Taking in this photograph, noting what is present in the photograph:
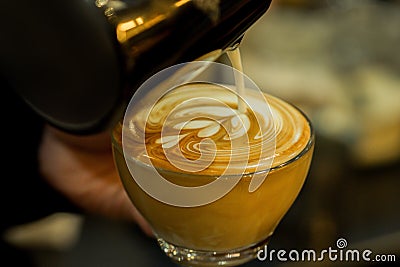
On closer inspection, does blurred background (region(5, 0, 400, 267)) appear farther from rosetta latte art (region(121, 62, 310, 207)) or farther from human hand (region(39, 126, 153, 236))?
rosetta latte art (region(121, 62, 310, 207))

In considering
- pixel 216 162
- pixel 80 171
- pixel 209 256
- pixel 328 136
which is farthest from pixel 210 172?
pixel 328 136

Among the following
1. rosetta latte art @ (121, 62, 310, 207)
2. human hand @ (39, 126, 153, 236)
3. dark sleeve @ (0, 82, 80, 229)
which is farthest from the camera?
human hand @ (39, 126, 153, 236)

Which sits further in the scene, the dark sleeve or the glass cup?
the dark sleeve

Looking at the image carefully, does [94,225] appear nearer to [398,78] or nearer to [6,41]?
[6,41]

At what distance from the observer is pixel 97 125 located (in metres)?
0.54

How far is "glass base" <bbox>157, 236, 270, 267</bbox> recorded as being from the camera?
68cm

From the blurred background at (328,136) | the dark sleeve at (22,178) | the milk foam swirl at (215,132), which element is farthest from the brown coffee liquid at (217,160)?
the blurred background at (328,136)

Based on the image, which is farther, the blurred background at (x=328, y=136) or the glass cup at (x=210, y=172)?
the blurred background at (x=328, y=136)

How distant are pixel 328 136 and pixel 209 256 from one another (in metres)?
1.06

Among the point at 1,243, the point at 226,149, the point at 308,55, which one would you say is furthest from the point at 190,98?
the point at 308,55

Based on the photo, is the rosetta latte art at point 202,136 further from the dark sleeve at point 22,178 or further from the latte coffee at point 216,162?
the dark sleeve at point 22,178

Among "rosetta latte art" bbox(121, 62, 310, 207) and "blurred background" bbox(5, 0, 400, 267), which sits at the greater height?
"rosetta latte art" bbox(121, 62, 310, 207)

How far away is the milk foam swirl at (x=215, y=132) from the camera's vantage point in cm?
62

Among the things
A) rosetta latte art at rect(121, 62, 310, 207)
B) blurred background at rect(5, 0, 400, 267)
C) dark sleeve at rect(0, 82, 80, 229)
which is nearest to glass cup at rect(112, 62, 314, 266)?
rosetta latte art at rect(121, 62, 310, 207)
